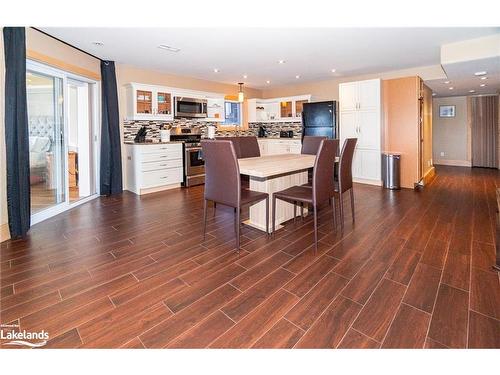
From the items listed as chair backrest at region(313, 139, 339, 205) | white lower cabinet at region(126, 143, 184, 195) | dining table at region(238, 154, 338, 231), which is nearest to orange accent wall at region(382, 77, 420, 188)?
dining table at region(238, 154, 338, 231)

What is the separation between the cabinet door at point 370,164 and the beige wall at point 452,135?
4943mm

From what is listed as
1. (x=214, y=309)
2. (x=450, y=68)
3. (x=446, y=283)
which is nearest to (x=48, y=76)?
(x=214, y=309)

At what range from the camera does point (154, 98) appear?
18.9ft

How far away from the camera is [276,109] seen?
7871mm

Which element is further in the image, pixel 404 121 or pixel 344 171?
pixel 404 121

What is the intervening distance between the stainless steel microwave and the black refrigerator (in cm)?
239

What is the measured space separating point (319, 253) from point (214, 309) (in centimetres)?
119

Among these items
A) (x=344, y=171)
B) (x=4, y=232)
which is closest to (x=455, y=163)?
(x=344, y=171)

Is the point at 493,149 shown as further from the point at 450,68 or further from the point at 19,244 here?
the point at 19,244

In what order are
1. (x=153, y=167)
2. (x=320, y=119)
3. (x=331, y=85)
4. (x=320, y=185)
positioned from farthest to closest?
1. (x=331, y=85)
2. (x=320, y=119)
3. (x=153, y=167)
4. (x=320, y=185)

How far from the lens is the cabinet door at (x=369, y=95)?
567 cm

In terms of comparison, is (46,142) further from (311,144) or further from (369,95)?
(369,95)

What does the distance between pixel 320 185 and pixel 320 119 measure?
4.27 metres

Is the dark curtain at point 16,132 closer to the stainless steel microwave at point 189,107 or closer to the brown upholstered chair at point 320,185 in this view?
the brown upholstered chair at point 320,185
